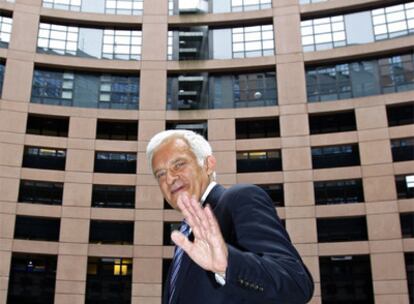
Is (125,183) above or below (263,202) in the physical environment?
above

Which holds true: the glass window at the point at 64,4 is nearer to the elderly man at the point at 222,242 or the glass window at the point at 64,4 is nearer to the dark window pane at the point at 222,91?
the dark window pane at the point at 222,91

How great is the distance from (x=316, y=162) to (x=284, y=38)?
10392 millimetres

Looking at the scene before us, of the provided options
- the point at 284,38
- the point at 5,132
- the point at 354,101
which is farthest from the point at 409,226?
the point at 5,132

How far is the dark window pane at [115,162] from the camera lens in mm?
35812

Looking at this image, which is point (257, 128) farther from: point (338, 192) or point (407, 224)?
point (407, 224)

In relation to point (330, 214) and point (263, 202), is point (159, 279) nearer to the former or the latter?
point (330, 214)

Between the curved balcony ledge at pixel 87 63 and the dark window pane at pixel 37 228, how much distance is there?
12.4 meters

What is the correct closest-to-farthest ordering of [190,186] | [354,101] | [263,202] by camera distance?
[263,202] → [190,186] → [354,101]

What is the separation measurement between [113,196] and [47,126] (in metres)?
8.48

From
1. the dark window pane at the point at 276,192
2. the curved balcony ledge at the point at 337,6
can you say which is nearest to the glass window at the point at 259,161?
the dark window pane at the point at 276,192

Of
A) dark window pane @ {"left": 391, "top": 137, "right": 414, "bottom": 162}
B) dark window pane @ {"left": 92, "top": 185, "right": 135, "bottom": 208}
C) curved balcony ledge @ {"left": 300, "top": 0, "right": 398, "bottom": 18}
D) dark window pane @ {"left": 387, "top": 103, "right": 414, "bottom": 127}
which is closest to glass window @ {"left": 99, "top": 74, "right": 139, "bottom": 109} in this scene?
dark window pane @ {"left": 92, "top": 185, "right": 135, "bottom": 208}

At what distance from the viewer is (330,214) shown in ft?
106

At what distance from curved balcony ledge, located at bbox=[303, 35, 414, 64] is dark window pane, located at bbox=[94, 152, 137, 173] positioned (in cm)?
1611

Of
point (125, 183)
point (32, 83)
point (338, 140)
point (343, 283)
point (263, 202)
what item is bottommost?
point (343, 283)
